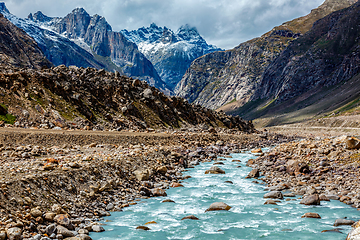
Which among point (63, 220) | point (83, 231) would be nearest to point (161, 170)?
point (83, 231)

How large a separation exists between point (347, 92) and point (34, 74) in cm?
19087

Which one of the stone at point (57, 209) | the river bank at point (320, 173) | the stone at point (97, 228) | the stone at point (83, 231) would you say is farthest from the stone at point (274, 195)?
the stone at point (57, 209)

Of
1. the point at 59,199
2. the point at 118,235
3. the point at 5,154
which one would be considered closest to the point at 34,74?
the point at 5,154

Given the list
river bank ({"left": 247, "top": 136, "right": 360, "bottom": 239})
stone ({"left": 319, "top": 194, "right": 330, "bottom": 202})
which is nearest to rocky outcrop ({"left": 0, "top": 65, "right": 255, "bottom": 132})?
river bank ({"left": 247, "top": 136, "right": 360, "bottom": 239})

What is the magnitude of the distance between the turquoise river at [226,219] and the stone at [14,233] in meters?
3.38

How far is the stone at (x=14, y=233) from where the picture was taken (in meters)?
10.3

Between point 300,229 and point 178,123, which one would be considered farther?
point 178,123

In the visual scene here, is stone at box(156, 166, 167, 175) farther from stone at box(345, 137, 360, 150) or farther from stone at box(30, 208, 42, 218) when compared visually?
stone at box(345, 137, 360, 150)

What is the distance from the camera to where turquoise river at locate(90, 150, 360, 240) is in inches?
551

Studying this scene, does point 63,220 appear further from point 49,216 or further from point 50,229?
point 50,229

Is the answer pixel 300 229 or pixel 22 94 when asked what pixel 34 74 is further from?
pixel 300 229

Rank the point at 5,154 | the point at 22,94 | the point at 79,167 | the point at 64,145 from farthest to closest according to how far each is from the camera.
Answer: the point at 22,94, the point at 64,145, the point at 5,154, the point at 79,167

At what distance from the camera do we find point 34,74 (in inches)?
1716

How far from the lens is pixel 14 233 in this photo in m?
10.4
